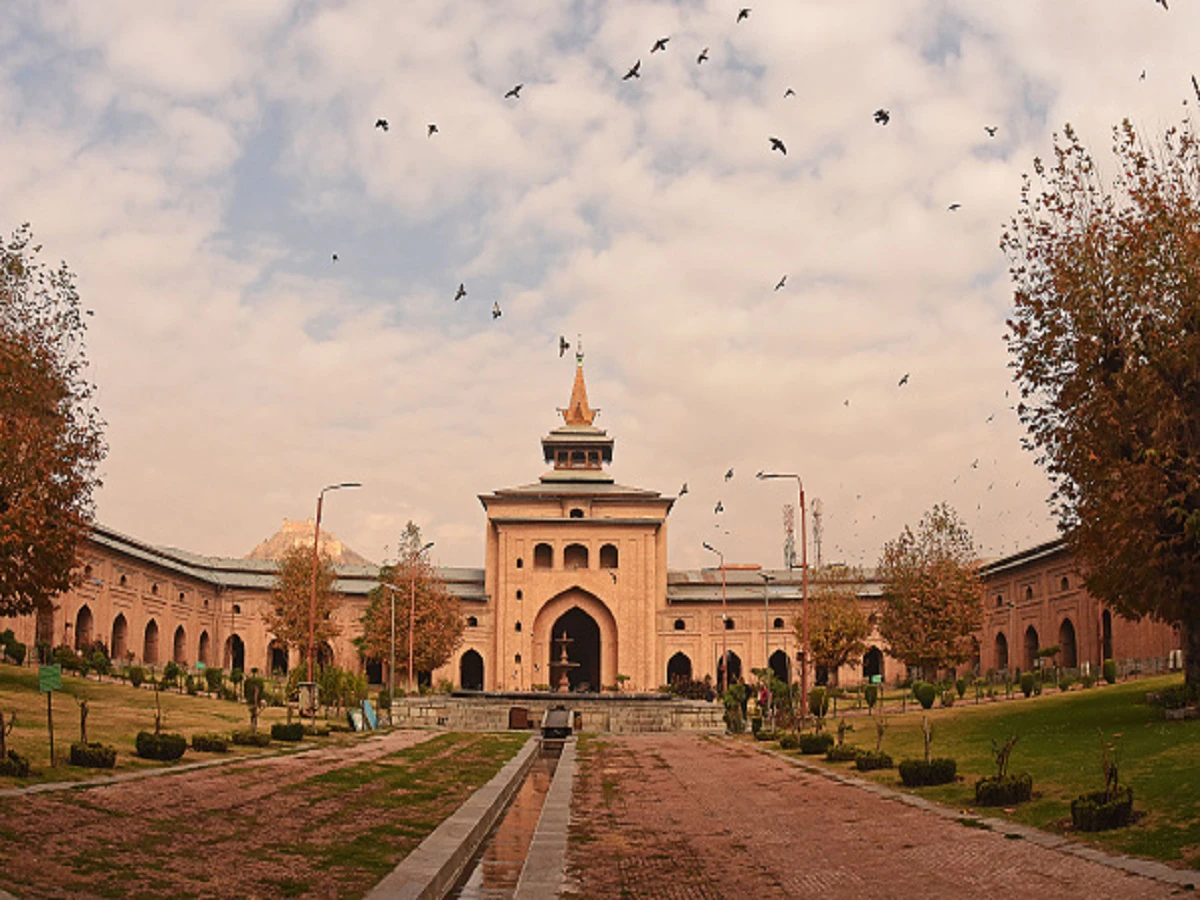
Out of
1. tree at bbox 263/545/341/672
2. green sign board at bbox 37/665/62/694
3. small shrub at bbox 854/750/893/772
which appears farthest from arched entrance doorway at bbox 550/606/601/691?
green sign board at bbox 37/665/62/694

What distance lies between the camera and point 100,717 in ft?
93.2

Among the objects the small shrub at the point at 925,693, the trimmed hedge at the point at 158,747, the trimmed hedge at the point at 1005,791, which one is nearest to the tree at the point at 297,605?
the small shrub at the point at 925,693

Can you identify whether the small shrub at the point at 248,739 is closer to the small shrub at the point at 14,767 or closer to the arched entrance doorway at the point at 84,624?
the small shrub at the point at 14,767

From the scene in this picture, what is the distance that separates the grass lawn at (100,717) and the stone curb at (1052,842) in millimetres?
12094

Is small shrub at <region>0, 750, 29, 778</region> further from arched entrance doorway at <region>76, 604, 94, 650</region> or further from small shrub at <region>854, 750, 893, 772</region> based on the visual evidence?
arched entrance doorway at <region>76, 604, 94, 650</region>

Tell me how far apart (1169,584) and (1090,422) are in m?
3.73

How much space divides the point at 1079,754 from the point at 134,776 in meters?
15.4

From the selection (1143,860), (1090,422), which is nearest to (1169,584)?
(1090,422)

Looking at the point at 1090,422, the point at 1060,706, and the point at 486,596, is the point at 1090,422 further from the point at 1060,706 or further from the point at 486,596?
the point at 486,596

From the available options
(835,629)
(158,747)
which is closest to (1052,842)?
(158,747)

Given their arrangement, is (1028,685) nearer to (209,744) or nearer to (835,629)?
(835,629)

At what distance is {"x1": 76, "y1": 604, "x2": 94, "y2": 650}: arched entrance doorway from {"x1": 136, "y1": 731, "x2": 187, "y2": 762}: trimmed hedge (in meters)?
38.1

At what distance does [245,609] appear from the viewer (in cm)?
7512

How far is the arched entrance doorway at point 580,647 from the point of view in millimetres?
74688
